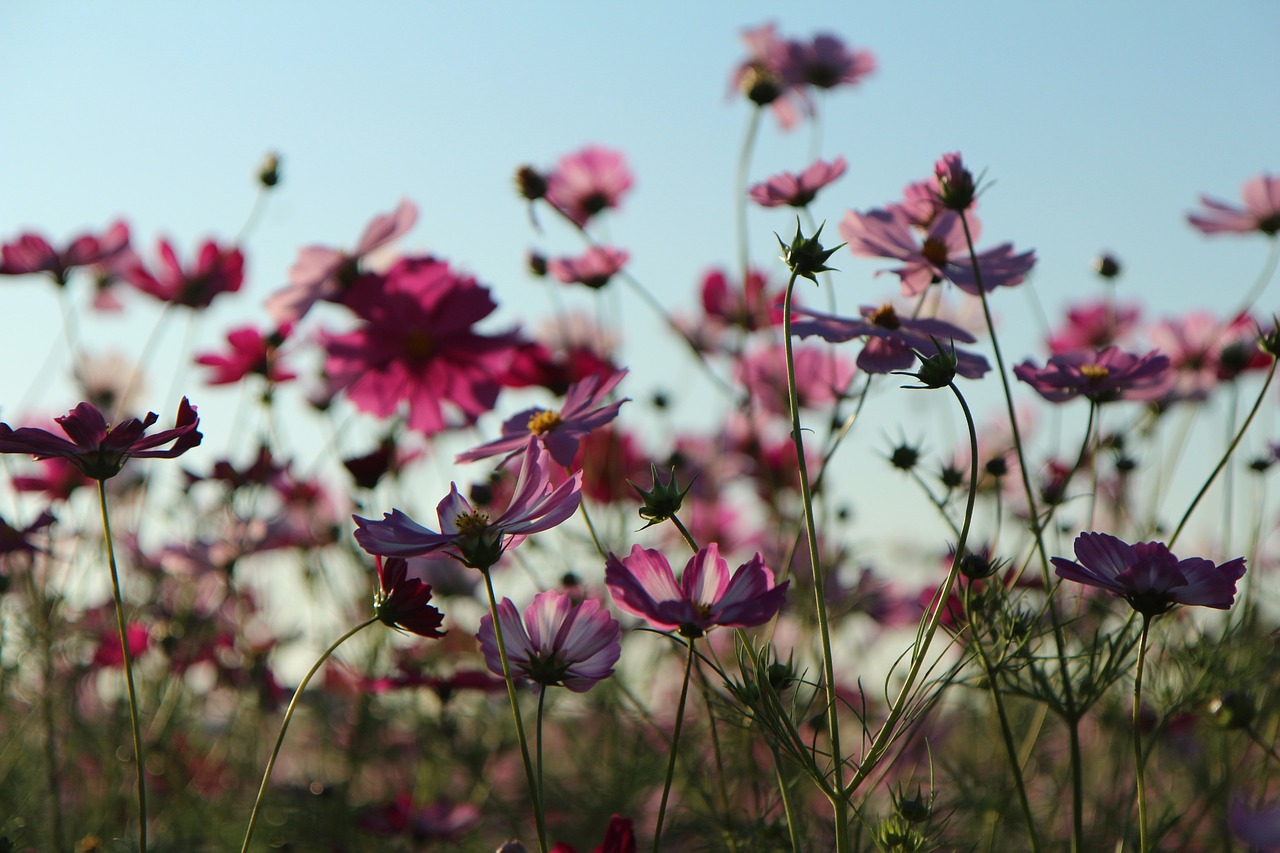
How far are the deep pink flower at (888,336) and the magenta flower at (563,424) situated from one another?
0.16m

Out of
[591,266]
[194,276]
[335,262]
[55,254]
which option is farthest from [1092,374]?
[55,254]

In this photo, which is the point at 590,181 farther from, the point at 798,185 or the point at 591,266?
the point at 798,185

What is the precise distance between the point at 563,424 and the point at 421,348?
466mm

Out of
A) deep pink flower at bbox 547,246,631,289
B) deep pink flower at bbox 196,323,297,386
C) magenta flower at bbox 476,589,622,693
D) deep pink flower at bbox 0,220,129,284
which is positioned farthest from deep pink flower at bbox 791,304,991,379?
deep pink flower at bbox 0,220,129,284

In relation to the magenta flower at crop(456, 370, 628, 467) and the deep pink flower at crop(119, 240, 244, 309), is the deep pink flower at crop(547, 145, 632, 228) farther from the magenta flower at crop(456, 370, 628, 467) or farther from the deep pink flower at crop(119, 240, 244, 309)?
the magenta flower at crop(456, 370, 628, 467)

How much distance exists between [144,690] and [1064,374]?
1279 mm

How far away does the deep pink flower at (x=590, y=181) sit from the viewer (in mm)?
1567

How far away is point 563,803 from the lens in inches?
57.2

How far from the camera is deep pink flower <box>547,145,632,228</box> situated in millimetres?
1567

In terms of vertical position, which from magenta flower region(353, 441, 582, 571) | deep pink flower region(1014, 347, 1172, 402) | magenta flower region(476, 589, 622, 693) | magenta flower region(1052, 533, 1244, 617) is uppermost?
deep pink flower region(1014, 347, 1172, 402)

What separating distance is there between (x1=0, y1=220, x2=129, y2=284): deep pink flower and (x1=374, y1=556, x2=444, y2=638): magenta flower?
95 centimetres

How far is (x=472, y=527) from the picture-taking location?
649 millimetres

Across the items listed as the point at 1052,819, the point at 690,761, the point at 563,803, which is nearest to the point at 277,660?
the point at 563,803

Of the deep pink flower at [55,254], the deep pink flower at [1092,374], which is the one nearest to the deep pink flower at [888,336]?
the deep pink flower at [1092,374]
